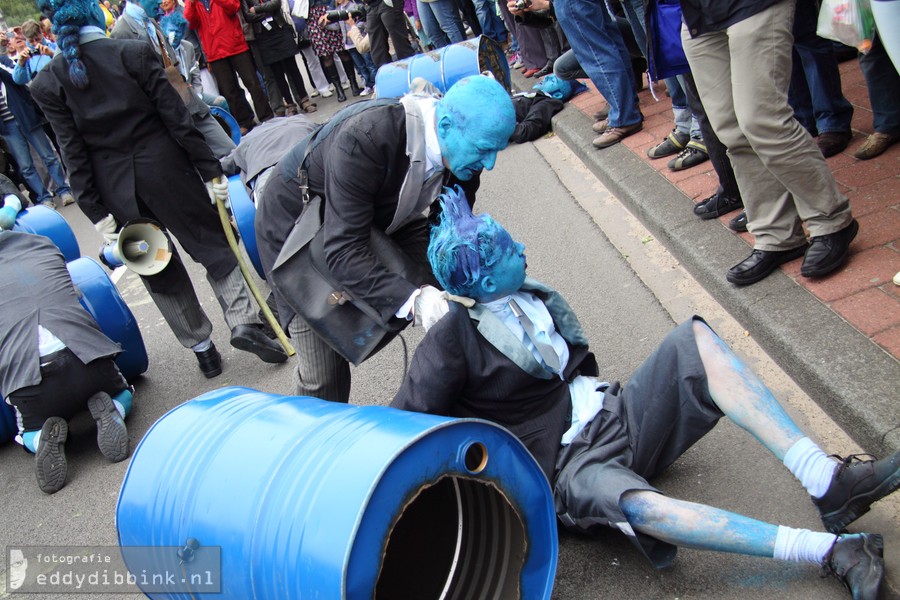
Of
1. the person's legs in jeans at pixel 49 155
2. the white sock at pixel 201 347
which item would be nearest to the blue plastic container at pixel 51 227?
the white sock at pixel 201 347

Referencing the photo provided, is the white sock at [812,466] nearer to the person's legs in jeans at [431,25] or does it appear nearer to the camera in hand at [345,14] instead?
the person's legs in jeans at [431,25]

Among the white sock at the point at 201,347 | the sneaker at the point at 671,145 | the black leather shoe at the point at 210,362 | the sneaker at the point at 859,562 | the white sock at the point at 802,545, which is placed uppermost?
the white sock at the point at 802,545

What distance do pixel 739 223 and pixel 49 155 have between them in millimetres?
9045

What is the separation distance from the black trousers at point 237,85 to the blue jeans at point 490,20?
2.71 metres

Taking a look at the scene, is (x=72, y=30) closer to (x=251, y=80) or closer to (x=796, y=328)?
(x=796, y=328)

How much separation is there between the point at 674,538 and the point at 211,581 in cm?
118

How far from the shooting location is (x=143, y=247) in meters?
4.62

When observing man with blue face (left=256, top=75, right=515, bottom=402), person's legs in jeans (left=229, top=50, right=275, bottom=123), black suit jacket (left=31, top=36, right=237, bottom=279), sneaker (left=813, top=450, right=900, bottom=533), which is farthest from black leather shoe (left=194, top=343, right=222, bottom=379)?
person's legs in jeans (left=229, top=50, right=275, bottom=123)

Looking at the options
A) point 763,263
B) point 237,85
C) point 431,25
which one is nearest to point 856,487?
point 763,263

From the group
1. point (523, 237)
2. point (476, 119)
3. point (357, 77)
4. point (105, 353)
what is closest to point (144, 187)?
point (105, 353)

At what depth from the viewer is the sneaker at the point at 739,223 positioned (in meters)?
4.01

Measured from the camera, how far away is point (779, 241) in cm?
356

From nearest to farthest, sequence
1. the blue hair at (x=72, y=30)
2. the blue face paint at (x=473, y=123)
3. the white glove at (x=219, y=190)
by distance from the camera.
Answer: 1. the blue face paint at (x=473, y=123)
2. the blue hair at (x=72, y=30)
3. the white glove at (x=219, y=190)

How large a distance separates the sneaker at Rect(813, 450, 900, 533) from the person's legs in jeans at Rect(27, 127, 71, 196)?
1006 cm
